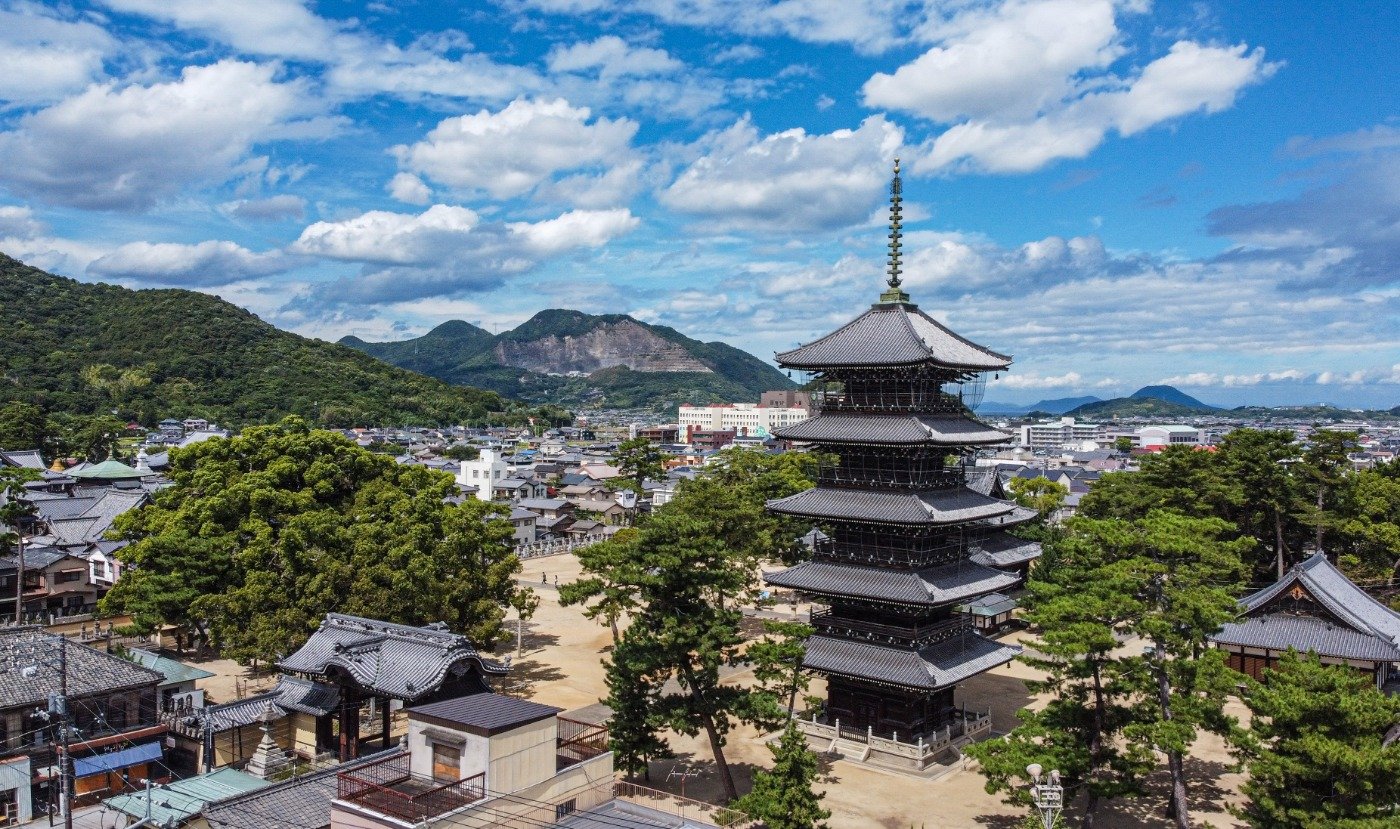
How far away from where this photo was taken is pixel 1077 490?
10262 centimetres

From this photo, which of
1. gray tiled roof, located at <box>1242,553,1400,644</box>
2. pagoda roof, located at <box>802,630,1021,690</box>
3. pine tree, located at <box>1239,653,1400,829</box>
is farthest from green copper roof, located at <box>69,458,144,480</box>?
pine tree, located at <box>1239,653,1400,829</box>

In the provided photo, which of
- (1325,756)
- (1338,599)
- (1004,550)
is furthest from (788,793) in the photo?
(1004,550)

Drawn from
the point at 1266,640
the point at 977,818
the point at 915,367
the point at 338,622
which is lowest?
the point at 977,818

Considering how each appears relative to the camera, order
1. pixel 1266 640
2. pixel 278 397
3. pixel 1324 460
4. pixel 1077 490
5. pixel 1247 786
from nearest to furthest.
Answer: pixel 1247 786 → pixel 1266 640 → pixel 1324 460 → pixel 1077 490 → pixel 278 397

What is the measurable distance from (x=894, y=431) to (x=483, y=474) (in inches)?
3107

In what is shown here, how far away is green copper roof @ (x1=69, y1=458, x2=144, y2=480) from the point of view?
86125mm

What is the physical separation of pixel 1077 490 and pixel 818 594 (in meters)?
79.6

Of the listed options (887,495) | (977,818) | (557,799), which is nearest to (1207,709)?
(977,818)

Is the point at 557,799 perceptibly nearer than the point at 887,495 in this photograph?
Yes

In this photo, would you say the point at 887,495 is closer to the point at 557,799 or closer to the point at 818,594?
the point at 818,594

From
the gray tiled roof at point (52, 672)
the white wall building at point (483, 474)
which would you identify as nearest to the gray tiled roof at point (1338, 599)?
the gray tiled roof at point (52, 672)

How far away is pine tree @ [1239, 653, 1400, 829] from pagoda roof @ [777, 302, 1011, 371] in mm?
15399

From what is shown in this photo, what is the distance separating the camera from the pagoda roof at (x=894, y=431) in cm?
3197

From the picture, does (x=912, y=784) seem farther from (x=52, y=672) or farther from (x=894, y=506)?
(x=52, y=672)
